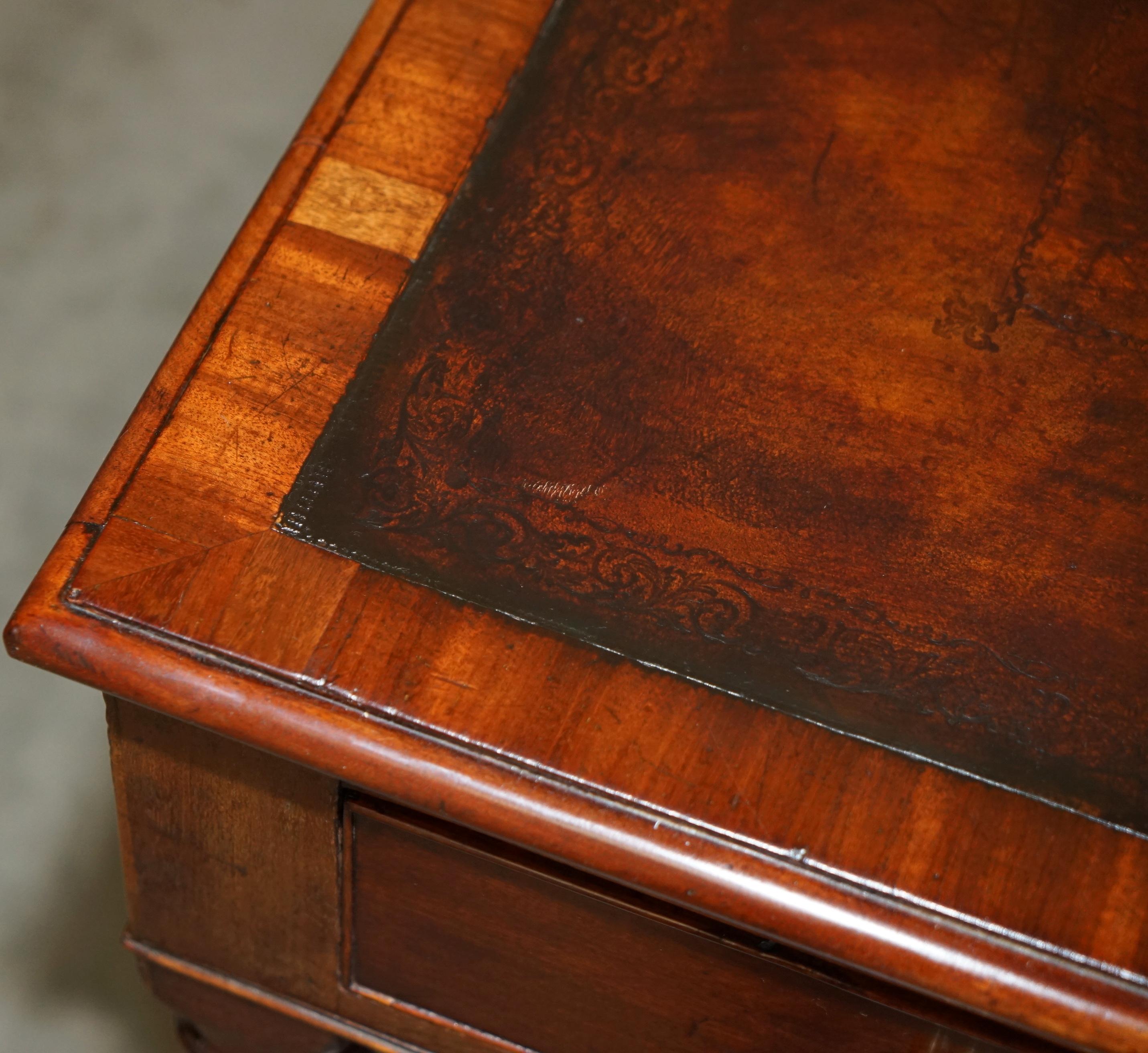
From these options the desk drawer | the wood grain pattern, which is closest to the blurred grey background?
the desk drawer

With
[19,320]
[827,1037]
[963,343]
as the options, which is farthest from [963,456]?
[19,320]

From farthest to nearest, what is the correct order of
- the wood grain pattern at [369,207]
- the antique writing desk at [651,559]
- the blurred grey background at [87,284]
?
the blurred grey background at [87,284] → the wood grain pattern at [369,207] → the antique writing desk at [651,559]

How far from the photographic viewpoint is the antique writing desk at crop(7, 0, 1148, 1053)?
0.80 m

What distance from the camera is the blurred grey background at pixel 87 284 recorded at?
1500mm

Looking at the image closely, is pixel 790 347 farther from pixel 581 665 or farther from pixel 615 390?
pixel 581 665

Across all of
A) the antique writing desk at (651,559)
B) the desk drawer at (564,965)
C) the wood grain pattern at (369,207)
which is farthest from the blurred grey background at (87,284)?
the wood grain pattern at (369,207)

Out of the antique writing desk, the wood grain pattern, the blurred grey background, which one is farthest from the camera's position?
the blurred grey background

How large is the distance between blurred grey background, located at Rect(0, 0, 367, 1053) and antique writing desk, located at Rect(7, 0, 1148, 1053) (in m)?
0.39

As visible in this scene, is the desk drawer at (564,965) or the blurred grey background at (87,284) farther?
the blurred grey background at (87,284)

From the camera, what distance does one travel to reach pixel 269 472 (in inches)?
35.4

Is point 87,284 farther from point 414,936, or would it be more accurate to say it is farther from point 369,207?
point 414,936

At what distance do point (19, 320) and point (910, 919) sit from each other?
1.61 m

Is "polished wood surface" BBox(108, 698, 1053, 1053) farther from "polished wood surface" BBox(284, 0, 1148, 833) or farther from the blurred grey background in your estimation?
the blurred grey background

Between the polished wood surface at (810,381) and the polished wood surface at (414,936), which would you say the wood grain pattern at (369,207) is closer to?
the polished wood surface at (810,381)
